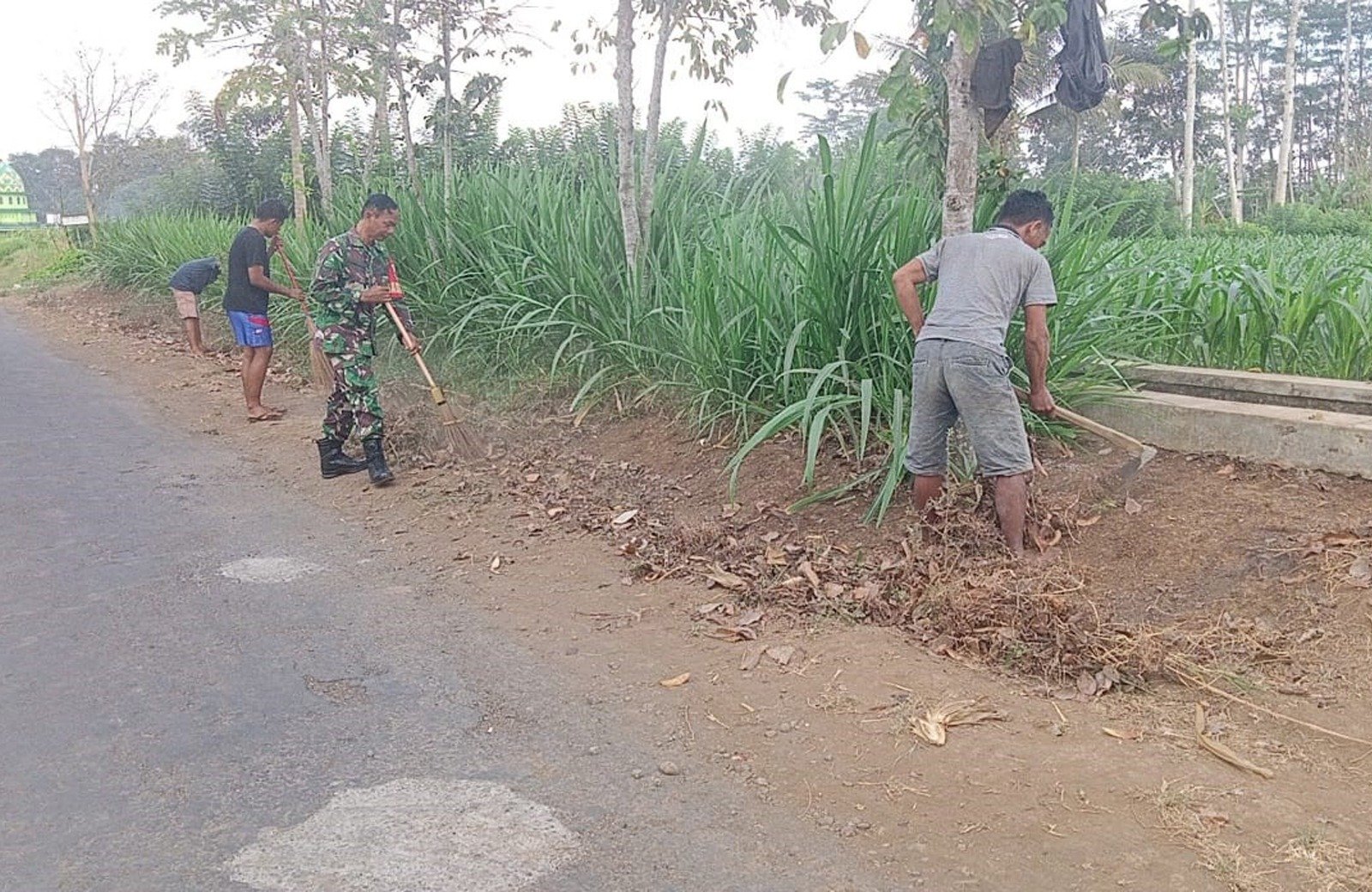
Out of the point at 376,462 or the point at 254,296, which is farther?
the point at 254,296

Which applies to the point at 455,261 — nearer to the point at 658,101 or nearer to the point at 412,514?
the point at 658,101

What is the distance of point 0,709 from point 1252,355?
5514 mm

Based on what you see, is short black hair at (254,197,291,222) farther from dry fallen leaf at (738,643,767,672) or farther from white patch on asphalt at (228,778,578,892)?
white patch on asphalt at (228,778,578,892)

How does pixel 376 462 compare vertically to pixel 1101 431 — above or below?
below

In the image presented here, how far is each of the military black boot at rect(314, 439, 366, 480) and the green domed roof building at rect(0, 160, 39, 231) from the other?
33.7m

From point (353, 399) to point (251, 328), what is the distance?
212 centimetres

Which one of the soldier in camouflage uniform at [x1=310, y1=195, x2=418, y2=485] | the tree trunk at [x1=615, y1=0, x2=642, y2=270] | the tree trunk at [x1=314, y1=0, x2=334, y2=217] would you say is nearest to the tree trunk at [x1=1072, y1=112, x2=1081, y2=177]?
the tree trunk at [x1=615, y1=0, x2=642, y2=270]

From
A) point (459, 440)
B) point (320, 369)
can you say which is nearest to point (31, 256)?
point (320, 369)

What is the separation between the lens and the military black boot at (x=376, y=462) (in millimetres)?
6047

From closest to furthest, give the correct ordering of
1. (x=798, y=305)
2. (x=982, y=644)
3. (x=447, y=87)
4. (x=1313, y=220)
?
(x=982, y=644), (x=798, y=305), (x=447, y=87), (x=1313, y=220)

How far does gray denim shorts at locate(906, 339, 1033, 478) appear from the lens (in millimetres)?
4207

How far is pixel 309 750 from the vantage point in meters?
3.16

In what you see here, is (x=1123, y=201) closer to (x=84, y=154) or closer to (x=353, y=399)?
(x=353, y=399)

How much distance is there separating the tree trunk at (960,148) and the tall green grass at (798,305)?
533 millimetres
